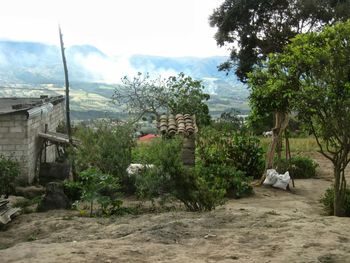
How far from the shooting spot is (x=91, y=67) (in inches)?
4013

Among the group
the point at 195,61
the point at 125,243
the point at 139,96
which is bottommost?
the point at 125,243

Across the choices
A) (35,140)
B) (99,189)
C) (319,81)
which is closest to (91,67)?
(35,140)

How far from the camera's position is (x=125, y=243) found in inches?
223

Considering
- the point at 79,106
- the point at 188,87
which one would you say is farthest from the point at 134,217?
the point at 79,106

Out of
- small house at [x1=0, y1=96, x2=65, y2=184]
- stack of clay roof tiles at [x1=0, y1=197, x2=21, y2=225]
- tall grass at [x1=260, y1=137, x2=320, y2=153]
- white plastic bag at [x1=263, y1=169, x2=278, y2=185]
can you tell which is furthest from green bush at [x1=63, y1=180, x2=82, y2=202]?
tall grass at [x1=260, y1=137, x2=320, y2=153]

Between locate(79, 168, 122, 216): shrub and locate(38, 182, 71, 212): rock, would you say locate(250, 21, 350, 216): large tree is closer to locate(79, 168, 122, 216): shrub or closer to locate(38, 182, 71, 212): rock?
locate(79, 168, 122, 216): shrub

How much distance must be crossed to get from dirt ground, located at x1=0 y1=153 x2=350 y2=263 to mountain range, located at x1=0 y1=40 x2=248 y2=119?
6204 centimetres

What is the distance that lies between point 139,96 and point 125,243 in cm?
1642

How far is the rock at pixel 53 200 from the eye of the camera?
9930 mm

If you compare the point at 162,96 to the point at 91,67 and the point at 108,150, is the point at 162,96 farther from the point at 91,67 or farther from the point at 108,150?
the point at 91,67

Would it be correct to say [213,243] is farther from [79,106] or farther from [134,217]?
[79,106]

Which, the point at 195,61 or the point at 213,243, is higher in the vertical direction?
the point at 195,61

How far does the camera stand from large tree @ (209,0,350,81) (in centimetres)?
2327

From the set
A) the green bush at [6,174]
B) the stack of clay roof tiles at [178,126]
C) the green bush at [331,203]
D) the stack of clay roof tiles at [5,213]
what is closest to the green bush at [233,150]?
the stack of clay roof tiles at [178,126]
